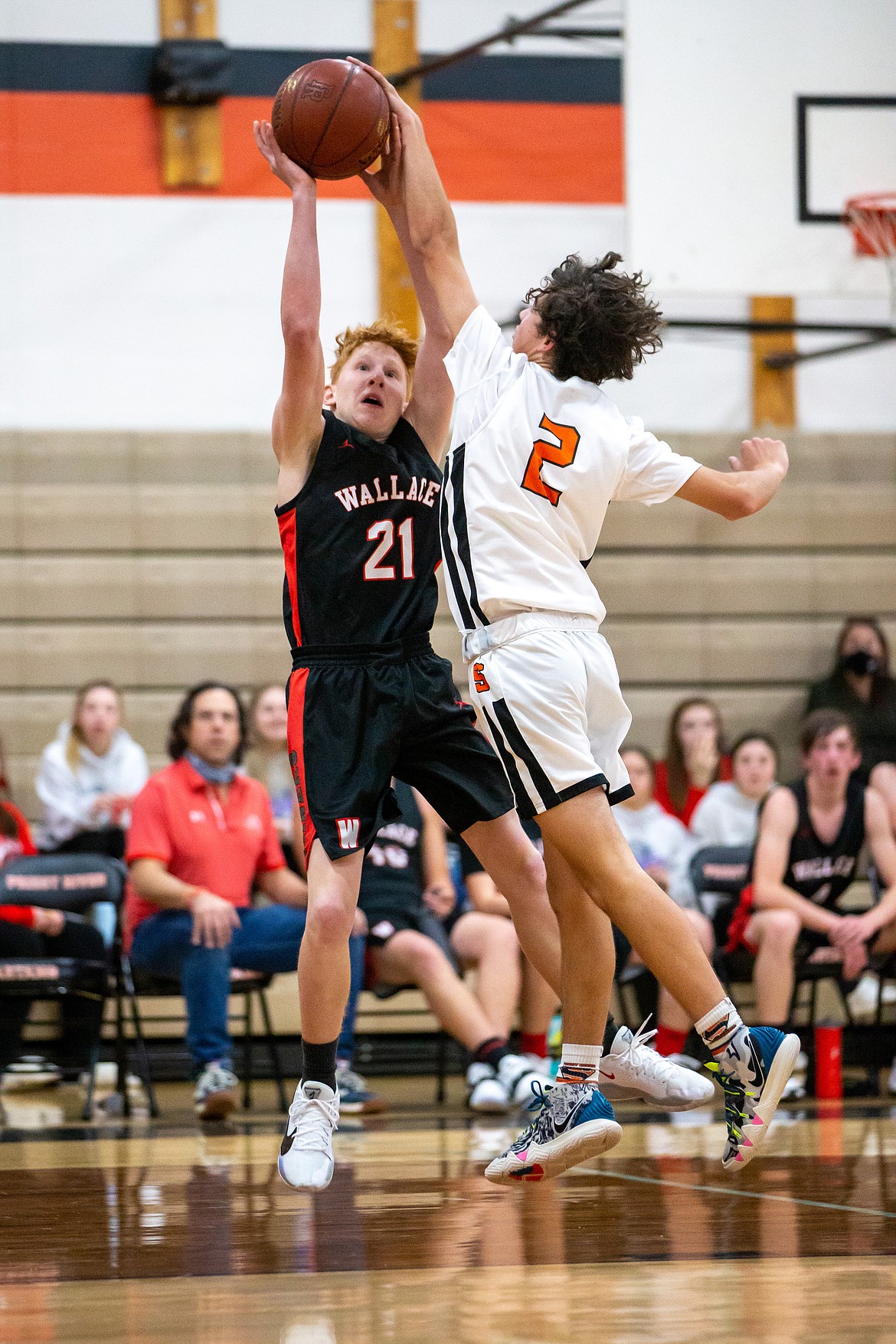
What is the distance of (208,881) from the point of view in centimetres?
573

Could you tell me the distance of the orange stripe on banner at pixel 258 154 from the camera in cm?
841

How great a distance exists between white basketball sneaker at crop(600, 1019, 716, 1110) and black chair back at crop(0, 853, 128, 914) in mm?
3020

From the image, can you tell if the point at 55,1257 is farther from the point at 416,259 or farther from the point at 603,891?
the point at 416,259

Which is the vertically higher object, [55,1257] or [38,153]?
[38,153]

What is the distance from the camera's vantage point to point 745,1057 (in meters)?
3.19

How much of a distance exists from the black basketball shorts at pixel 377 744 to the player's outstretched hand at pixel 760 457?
753 mm

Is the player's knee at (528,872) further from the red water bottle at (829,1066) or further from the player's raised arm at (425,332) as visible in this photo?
the red water bottle at (829,1066)

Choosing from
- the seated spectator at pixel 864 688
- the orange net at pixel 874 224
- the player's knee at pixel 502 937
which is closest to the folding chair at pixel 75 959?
the player's knee at pixel 502 937

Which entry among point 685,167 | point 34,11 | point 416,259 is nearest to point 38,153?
point 34,11

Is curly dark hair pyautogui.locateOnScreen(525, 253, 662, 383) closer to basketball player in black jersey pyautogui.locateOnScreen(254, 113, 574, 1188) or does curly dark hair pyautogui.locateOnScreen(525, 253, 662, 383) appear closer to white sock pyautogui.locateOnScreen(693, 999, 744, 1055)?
basketball player in black jersey pyautogui.locateOnScreen(254, 113, 574, 1188)

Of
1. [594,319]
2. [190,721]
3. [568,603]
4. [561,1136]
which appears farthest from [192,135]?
[561,1136]

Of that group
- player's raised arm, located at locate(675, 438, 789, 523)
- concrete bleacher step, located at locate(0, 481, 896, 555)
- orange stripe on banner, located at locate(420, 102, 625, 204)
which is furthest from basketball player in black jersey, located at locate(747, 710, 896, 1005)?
orange stripe on banner, located at locate(420, 102, 625, 204)

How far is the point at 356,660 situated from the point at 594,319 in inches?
33.4

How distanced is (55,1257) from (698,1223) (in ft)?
3.91
